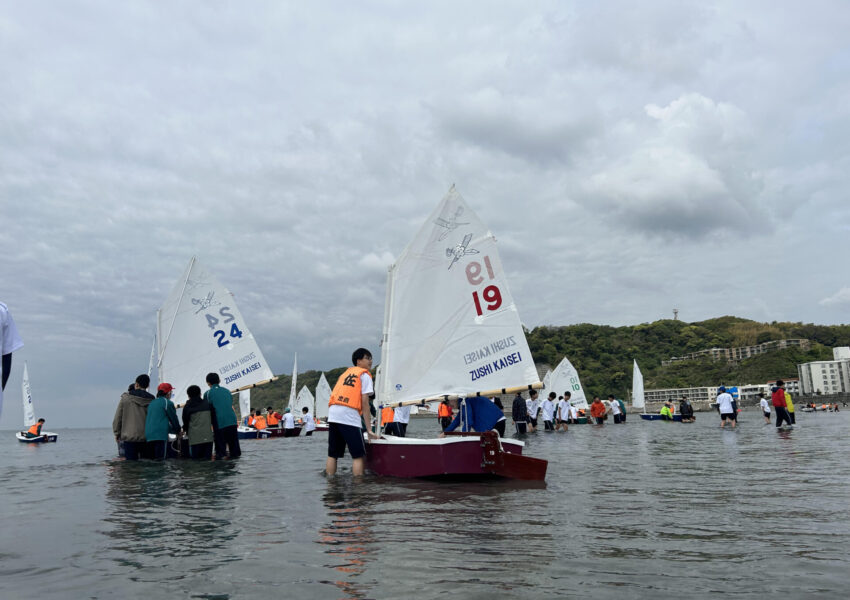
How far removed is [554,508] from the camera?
6598mm

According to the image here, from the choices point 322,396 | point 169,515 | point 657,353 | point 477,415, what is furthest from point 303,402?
point 657,353

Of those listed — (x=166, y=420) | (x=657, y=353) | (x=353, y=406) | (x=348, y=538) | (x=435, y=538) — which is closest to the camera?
(x=435, y=538)

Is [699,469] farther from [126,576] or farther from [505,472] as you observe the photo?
[126,576]

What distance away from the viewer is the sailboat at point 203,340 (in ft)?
63.1

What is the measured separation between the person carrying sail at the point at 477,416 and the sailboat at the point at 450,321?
11.7 inches

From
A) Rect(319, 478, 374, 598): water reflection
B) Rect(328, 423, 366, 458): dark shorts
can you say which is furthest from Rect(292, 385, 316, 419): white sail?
Rect(319, 478, 374, 598): water reflection

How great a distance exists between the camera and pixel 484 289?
1117 cm

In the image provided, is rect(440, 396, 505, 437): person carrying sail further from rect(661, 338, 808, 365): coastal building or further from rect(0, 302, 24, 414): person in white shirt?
rect(661, 338, 808, 365): coastal building

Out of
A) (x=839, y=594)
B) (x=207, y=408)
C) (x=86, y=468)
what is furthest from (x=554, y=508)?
(x=86, y=468)

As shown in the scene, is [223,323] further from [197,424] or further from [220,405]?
[197,424]

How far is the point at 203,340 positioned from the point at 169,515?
13774 mm

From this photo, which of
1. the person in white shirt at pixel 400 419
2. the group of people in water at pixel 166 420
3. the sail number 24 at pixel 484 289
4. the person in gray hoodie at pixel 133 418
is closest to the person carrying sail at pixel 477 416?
the sail number 24 at pixel 484 289

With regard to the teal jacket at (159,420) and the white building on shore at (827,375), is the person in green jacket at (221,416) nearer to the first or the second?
the teal jacket at (159,420)

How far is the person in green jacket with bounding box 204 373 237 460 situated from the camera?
1351cm
